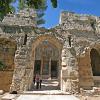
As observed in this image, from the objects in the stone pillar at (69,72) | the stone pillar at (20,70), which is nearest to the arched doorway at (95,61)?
the stone pillar at (69,72)

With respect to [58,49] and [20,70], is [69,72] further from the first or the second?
[20,70]

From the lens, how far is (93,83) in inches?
476

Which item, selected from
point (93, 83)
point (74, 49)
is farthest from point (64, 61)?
point (93, 83)

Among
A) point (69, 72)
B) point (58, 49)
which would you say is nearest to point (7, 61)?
point (58, 49)

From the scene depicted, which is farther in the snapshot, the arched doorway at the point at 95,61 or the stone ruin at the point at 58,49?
the arched doorway at the point at 95,61

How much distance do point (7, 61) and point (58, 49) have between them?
152 inches

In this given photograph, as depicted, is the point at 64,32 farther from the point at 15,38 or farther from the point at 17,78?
the point at 17,78

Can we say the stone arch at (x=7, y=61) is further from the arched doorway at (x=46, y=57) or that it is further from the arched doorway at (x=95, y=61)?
the arched doorway at (x=46, y=57)

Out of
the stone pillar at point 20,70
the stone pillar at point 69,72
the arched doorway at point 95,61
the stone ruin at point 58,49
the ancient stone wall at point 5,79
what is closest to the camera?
the stone pillar at point 20,70

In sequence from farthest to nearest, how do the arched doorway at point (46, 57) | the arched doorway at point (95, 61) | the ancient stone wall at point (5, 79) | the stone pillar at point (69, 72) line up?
the arched doorway at point (46, 57) < the arched doorway at point (95, 61) < the ancient stone wall at point (5, 79) < the stone pillar at point (69, 72)

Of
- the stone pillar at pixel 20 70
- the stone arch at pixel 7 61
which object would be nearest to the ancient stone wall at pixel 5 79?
the stone arch at pixel 7 61

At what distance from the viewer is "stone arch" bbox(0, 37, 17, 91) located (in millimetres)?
11274

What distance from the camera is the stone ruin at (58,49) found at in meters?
10.4

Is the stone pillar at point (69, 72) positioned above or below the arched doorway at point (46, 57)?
below
